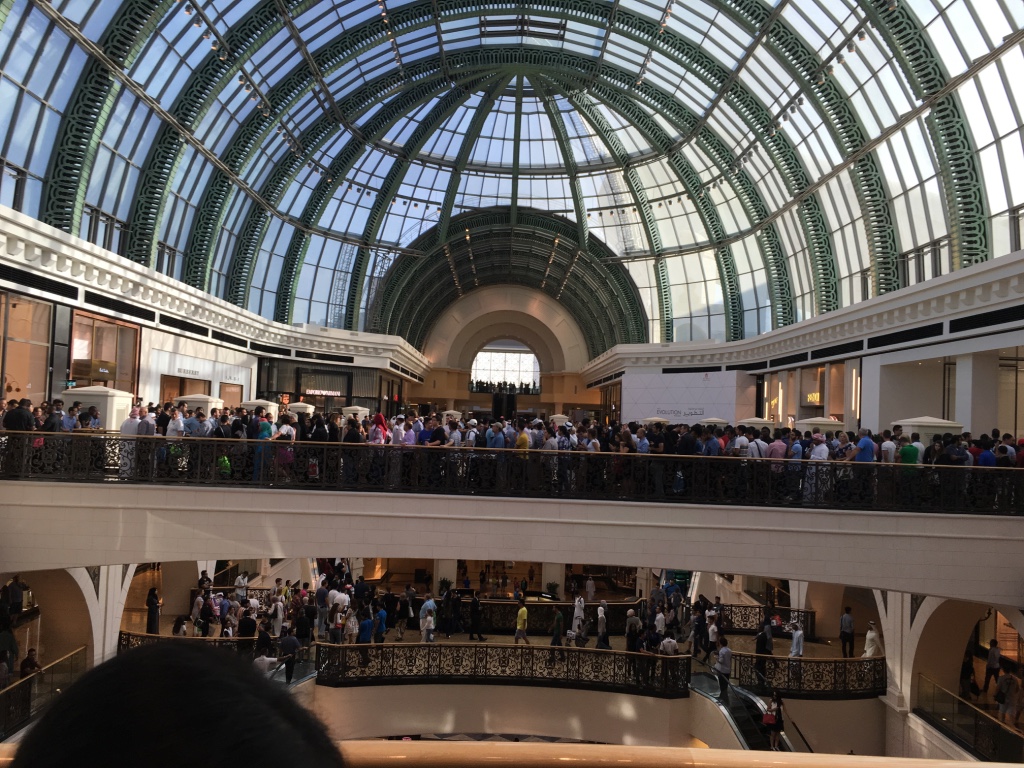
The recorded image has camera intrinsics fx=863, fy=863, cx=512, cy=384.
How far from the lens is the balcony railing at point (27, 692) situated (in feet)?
43.7

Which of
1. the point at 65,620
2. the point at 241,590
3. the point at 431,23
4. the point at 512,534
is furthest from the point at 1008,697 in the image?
the point at 431,23

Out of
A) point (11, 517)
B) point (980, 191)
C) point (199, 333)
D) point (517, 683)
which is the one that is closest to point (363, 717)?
point (517, 683)

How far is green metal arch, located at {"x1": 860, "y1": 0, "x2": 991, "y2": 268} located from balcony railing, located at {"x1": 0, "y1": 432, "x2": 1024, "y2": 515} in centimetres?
712

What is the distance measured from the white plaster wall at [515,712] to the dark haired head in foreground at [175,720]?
18365 mm

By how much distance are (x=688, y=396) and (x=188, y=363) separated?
843 inches

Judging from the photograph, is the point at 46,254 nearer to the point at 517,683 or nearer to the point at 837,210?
the point at 517,683

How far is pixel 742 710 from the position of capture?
16953 millimetres

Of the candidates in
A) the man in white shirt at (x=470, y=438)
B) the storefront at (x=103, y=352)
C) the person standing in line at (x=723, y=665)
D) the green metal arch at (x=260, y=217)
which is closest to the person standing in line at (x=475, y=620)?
the person standing in line at (x=723, y=665)

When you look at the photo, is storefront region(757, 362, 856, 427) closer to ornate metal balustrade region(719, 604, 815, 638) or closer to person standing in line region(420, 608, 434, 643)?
ornate metal balustrade region(719, 604, 815, 638)

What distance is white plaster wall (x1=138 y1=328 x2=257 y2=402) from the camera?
23375 millimetres

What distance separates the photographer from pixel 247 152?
28094mm

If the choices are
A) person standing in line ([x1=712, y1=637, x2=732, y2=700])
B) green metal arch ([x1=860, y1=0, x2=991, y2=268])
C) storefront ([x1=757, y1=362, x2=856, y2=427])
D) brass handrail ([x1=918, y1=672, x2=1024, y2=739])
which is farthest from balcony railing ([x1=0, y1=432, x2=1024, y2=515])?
storefront ([x1=757, y1=362, x2=856, y2=427])

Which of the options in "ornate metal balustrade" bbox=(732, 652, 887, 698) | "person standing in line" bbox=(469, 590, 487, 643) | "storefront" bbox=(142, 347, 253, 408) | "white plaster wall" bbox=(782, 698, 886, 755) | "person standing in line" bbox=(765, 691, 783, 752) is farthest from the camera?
"storefront" bbox=(142, 347, 253, 408)

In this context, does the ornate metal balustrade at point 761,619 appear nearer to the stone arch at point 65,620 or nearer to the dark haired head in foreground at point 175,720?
the stone arch at point 65,620
